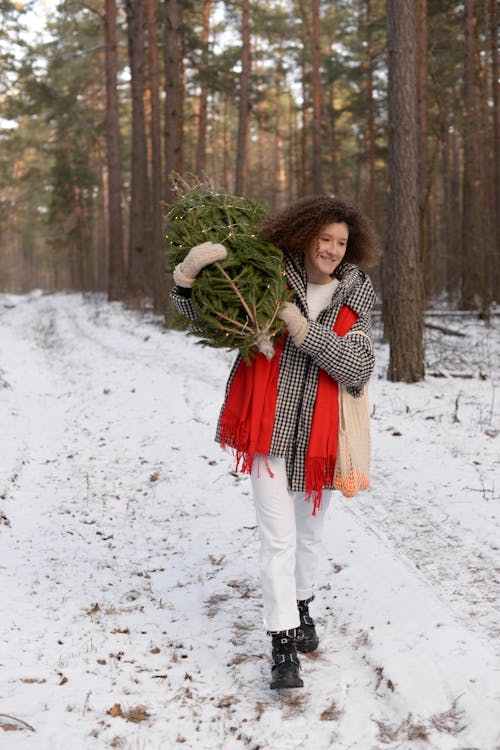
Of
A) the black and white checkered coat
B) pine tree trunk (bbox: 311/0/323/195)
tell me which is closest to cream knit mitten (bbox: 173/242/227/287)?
the black and white checkered coat

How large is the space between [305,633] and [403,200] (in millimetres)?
7347

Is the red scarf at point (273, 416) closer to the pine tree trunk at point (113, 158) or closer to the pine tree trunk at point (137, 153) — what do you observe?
the pine tree trunk at point (137, 153)

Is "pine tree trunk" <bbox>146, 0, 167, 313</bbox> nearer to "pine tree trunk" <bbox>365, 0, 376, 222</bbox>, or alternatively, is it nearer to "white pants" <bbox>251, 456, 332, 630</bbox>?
"pine tree trunk" <bbox>365, 0, 376, 222</bbox>

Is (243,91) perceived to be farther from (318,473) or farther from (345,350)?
(318,473)

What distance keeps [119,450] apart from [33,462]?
924 mm

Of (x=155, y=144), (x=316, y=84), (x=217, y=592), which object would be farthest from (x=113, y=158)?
(x=217, y=592)

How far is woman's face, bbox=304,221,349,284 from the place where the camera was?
3.19 meters

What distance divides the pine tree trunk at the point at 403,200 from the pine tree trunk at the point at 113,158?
1546cm

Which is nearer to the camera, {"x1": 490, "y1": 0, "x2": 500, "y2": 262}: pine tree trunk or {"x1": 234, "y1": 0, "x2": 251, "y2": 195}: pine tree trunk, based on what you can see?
{"x1": 490, "y1": 0, "x2": 500, "y2": 262}: pine tree trunk

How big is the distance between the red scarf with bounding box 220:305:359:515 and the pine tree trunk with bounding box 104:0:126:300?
22057 mm

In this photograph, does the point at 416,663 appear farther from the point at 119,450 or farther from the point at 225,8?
the point at 225,8

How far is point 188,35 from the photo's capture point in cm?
2302

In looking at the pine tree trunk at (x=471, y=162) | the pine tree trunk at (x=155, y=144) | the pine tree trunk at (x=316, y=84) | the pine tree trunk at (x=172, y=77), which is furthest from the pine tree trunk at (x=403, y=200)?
the pine tree trunk at (x=316, y=84)

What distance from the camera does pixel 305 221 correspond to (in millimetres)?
3133
